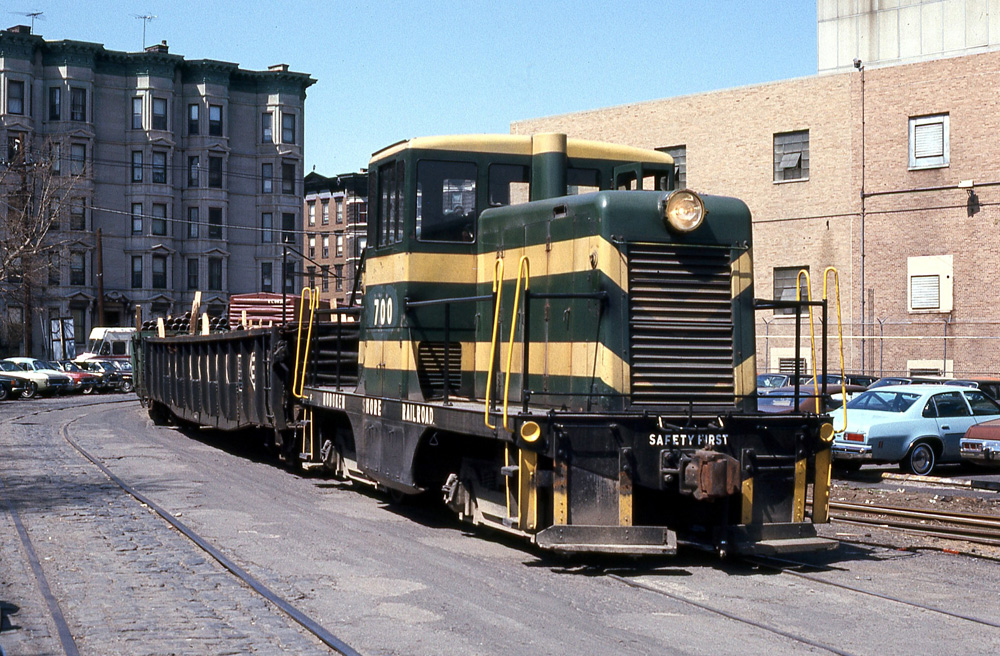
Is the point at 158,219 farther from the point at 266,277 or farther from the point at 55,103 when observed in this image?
the point at 55,103

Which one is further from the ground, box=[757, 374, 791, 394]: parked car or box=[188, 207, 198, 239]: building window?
box=[188, 207, 198, 239]: building window

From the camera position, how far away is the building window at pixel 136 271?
61.6 meters

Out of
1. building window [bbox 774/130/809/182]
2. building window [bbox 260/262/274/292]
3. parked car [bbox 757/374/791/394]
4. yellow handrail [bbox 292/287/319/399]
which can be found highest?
building window [bbox 774/130/809/182]

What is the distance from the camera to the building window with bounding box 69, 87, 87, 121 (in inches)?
2322

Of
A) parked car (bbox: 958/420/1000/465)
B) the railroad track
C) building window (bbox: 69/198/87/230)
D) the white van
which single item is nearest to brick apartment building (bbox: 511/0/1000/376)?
parked car (bbox: 958/420/1000/465)

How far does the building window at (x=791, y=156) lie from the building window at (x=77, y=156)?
38516mm

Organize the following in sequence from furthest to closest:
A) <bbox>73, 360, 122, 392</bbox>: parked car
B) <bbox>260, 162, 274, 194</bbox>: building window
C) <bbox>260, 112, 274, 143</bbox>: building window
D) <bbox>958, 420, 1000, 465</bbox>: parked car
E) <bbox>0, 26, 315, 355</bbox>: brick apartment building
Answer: <bbox>260, 162, 274, 194</bbox>: building window < <bbox>260, 112, 274, 143</bbox>: building window < <bbox>0, 26, 315, 355</bbox>: brick apartment building < <bbox>73, 360, 122, 392</bbox>: parked car < <bbox>958, 420, 1000, 465</bbox>: parked car

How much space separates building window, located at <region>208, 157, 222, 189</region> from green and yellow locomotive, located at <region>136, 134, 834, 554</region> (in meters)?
53.5

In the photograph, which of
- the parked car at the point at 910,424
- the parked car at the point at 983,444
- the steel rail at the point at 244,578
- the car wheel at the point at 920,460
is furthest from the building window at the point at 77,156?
the parked car at the point at 983,444

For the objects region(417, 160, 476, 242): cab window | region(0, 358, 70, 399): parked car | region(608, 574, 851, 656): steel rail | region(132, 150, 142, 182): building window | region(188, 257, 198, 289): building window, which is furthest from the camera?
region(188, 257, 198, 289): building window

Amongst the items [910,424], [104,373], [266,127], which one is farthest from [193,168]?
[910,424]

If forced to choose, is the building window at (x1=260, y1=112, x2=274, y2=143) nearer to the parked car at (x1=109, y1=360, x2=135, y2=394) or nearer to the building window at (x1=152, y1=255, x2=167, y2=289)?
the building window at (x1=152, y1=255, x2=167, y2=289)

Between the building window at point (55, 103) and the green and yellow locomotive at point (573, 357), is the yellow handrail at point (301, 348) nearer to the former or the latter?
the green and yellow locomotive at point (573, 357)

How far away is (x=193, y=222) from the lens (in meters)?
62.8
